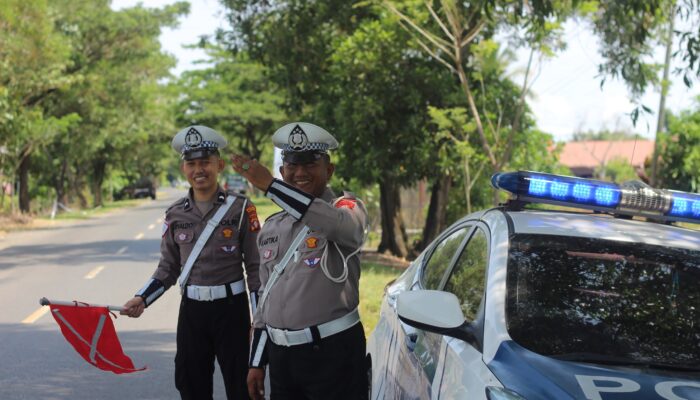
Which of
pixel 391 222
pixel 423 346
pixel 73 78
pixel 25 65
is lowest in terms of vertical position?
pixel 391 222

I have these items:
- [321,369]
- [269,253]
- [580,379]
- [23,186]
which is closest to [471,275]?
[321,369]

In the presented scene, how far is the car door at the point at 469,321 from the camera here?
3006 millimetres

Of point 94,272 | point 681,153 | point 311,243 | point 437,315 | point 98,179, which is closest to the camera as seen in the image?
point 437,315

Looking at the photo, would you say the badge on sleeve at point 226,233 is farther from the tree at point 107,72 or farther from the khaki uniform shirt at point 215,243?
the tree at point 107,72

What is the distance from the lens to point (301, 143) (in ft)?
12.8

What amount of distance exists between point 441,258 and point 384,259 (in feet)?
50.4

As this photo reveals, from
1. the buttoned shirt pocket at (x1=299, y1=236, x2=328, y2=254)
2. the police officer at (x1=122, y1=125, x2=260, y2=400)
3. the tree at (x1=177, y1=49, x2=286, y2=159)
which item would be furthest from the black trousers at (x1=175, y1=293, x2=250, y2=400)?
the tree at (x1=177, y1=49, x2=286, y2=159)

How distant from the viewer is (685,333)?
11.0 ft

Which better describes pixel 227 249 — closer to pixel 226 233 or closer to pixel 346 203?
pixel 226 233

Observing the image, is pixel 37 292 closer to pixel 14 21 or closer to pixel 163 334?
pixel 163 334

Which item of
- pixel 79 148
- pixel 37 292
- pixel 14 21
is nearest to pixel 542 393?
pixel 37 292

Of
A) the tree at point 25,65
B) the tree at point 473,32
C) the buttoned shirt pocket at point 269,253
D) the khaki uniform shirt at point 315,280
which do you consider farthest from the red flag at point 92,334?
the tree at point 25,65

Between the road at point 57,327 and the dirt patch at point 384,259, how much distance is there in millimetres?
4477

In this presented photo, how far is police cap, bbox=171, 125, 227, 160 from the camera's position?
16.0ft
